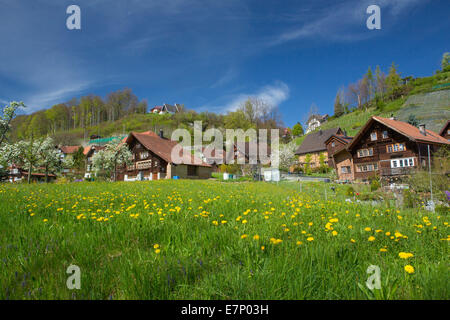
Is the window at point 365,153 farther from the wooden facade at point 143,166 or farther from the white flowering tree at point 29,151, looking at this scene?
the white flowering tree at point 29,151

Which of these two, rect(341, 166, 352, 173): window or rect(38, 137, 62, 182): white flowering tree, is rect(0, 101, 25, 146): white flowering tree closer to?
rect(38, 137, 62, 182): white flowering tree

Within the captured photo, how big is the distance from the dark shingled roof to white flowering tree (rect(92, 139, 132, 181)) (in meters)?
48.3

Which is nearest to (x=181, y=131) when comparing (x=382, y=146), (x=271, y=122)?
(x=271, y=122)

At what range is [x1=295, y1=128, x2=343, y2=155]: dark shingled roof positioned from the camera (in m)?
63.8

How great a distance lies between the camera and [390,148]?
34844mm

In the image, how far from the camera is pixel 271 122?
8269 centimetres

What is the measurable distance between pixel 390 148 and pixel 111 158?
4423 centimetres

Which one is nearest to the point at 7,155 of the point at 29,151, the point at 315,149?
the point at 29,151

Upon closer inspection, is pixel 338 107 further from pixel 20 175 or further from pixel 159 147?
pixel 20 175

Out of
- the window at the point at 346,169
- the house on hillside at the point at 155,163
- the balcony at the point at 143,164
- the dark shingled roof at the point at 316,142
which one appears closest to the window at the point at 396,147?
the window at the point at 346,169

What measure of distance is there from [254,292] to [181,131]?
279 feet

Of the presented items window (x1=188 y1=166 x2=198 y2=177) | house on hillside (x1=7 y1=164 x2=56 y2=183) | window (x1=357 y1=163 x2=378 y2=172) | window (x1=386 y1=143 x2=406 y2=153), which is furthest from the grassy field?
house on hillside (x1=7 y1=164 x2=56 y2=183)
